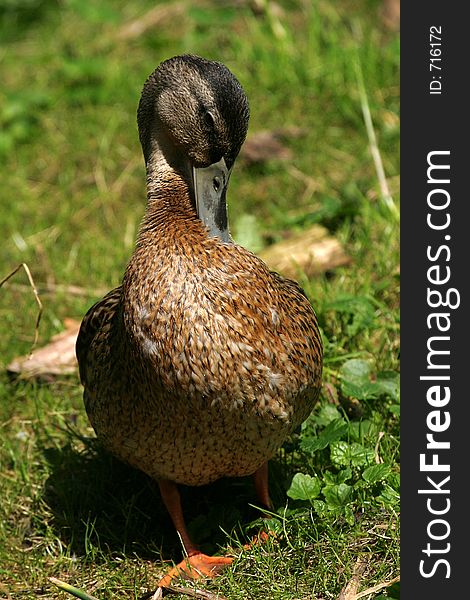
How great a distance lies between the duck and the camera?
317 centimetres

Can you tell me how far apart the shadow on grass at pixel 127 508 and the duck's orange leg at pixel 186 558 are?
0.36ft

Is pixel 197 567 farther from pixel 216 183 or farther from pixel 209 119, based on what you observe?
pixel 209 119

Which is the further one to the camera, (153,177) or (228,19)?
(228,19)

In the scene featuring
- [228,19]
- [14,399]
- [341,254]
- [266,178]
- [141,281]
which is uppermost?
[228,19]

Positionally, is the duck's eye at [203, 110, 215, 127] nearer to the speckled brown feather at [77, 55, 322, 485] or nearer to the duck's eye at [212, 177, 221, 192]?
the speckled brown feather at [77, 55, 322, 485]

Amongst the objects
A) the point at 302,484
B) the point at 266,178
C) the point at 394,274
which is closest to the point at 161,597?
the point at 302,484

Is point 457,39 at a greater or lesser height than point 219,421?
greater

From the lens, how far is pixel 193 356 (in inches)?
124

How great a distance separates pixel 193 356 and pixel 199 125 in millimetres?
764

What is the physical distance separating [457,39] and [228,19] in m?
3.01

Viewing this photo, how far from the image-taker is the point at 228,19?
6.87 m

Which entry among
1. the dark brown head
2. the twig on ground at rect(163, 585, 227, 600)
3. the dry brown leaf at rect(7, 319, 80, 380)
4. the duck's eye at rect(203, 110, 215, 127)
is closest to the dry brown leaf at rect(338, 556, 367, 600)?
the twig on ground at rect(163, 585, 227, 600)

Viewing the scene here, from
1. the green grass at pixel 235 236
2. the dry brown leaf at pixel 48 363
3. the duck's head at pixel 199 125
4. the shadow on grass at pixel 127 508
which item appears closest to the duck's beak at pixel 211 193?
the duck's head at pixel 199 125

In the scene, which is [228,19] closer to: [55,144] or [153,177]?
[55,144]
